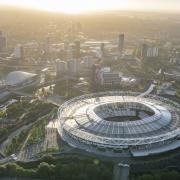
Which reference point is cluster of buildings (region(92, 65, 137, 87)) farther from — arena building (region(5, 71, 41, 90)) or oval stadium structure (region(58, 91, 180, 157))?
oval stadium structure (region(58, 91, 180, 157))

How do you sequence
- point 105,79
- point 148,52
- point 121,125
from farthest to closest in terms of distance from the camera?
point 148,52, point 105,79, point 121,125

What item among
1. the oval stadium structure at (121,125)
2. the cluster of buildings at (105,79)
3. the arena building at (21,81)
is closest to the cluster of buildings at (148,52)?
the cluster of buildings at (105,79)

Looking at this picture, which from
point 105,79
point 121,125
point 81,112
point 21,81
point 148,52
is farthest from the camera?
point 148,52

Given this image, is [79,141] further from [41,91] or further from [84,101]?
[41,91]

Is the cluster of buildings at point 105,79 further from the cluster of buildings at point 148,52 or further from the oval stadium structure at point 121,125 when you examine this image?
the cluster of buildings at point 148,52

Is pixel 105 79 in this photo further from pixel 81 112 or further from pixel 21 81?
pixel 81 112

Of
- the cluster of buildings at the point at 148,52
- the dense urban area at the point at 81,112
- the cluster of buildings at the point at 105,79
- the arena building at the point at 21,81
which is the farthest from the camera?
the cluster of buildings at the point at 148,52

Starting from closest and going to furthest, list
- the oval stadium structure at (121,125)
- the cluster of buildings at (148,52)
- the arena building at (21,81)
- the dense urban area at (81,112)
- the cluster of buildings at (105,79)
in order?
the dense urban area at (81,112)
the oval stadium structure at (121,125)
the cluster of buildings at (105,79)
the arena building at (21,81)
the cluster of buildings at (148,52)

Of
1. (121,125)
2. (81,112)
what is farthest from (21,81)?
(121,125)

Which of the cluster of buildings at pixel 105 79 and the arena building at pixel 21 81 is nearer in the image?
the cluster of buildings at pixel 105 79
